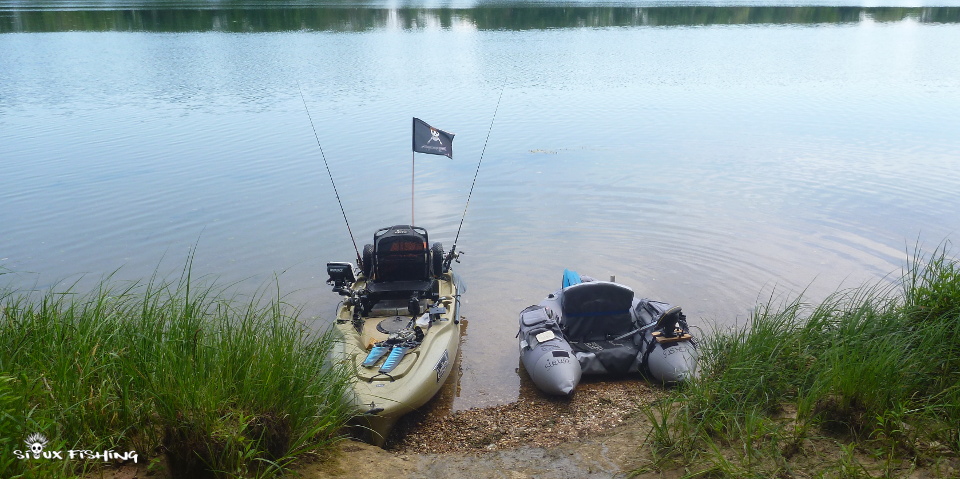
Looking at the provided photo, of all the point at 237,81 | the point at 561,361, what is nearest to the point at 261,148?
the point at 237,81

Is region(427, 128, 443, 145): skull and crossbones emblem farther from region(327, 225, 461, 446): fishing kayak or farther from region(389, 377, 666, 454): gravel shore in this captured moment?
region(389, 377, 666, 454): gravel shore

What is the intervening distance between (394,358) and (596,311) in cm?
242

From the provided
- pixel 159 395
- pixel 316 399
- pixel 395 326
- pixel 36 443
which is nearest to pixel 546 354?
pixel 395 326

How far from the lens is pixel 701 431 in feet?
15.7

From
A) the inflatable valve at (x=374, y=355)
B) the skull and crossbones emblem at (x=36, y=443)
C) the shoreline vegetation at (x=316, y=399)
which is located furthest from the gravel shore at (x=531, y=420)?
the skull and crossbones emblem at (x=36, y=443)

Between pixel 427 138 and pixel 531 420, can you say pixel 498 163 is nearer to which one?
pixel 427 138

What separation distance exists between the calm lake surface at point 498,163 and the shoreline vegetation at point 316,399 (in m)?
3.08

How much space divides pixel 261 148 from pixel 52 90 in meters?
9.87

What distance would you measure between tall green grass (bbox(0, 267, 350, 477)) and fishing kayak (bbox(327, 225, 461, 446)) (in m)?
1.14

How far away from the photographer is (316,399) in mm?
4957

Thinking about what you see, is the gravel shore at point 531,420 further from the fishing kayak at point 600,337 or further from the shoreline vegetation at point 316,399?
the shoreline vegetation at point 316,399

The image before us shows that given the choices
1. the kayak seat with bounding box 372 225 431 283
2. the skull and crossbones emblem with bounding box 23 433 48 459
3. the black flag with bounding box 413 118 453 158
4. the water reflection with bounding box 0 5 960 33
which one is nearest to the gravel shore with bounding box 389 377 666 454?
the kayak seat with bounding box 372 225 431 283

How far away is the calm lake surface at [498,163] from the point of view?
1102 cm

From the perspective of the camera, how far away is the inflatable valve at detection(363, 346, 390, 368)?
7093mm
